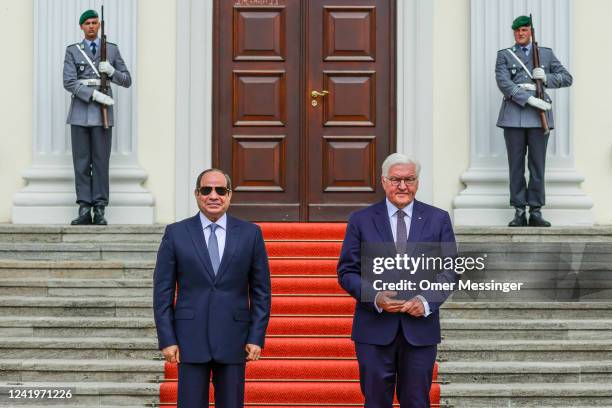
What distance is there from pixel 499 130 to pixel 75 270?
3.99 m

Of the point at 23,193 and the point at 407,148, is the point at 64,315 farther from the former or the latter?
the point at 407,148

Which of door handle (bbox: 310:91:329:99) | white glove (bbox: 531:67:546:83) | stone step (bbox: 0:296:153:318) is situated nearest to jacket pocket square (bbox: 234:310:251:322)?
stone step (bbox: 0:296:153:318)

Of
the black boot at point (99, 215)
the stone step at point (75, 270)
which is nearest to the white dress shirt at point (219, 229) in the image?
the stone step at point (75, 270)

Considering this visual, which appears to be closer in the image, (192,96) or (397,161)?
(397,161)

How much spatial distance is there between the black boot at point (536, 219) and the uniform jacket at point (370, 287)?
3.85m

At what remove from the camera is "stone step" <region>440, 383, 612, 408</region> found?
7.48 m

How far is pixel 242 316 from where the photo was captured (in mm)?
5793

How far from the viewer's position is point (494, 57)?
10141mm

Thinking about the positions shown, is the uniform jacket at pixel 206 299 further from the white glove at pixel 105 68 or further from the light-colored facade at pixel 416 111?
the light-colored facade at pixel 416 111

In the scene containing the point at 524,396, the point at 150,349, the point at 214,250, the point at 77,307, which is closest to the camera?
the point at 214,250

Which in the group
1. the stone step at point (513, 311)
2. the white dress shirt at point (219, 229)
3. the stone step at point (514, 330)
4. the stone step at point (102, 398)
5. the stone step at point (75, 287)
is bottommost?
the stone step at point (102, 398)

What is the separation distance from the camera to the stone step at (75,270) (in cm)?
883

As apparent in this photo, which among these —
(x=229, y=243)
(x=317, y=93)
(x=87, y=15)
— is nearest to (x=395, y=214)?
(x=229, y=243)

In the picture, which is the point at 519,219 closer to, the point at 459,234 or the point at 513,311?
the point at 459,234
